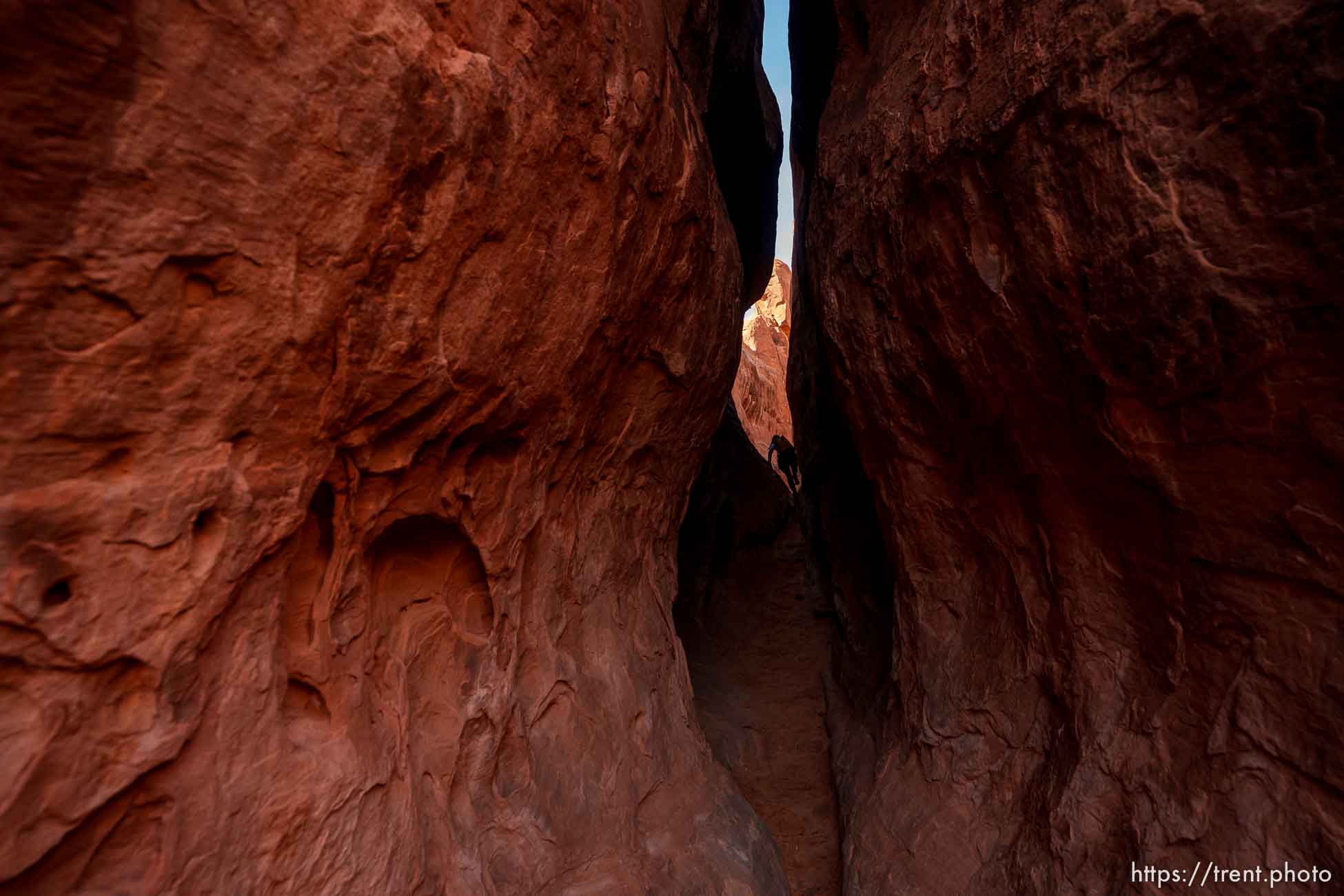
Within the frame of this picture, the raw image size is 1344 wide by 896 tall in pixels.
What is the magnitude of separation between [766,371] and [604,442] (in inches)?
772

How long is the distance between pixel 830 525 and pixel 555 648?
4.15 m

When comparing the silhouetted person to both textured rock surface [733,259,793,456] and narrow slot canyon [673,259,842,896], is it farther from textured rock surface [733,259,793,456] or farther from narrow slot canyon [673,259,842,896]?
textured rock surface [733,259,793,456]

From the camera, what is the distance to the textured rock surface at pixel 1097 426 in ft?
8.38

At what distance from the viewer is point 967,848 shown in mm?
3791

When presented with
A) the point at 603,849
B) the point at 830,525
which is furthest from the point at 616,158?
the point at 830,525

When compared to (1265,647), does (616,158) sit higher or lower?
higher

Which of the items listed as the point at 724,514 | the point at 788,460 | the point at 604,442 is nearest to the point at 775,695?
the point at 724,514

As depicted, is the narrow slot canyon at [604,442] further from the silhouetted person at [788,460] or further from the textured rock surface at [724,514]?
the silhouetted person at [788,460]

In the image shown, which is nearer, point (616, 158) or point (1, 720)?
point (1, 720)

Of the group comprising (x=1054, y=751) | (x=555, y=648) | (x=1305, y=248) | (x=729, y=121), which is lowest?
(x=1054, y=751)

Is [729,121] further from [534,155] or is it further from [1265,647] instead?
[1265,647]

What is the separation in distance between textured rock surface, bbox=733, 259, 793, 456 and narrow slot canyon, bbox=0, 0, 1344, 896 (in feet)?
40.5

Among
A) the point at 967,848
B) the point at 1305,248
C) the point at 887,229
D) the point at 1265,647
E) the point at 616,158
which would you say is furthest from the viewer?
the point at 887,229

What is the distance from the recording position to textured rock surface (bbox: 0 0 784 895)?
1.63 meters
